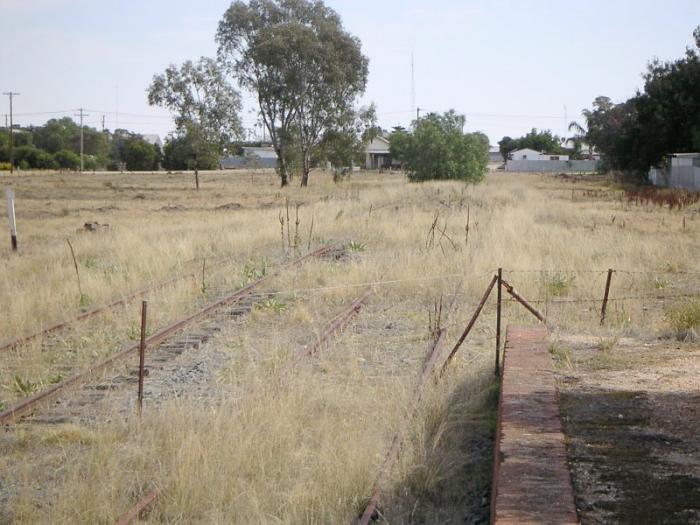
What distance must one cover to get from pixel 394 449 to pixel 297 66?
62111mm

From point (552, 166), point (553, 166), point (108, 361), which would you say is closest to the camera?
point (108, 361)

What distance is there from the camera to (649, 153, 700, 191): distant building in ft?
160

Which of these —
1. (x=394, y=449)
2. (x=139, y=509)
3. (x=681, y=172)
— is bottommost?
(x=139, y=509)

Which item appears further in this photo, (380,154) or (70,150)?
(380,154)

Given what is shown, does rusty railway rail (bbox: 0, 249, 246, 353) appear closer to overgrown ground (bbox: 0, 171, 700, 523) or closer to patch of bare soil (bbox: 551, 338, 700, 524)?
overgrown ground (bbox: 0, 171, 700, 523)

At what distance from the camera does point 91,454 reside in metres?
→ 6.81

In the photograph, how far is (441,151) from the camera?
206 ft

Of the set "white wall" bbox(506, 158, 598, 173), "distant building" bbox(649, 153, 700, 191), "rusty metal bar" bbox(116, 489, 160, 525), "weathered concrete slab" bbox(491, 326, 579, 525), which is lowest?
"rusty metal bar" bbox(116, 489, 160, 525)

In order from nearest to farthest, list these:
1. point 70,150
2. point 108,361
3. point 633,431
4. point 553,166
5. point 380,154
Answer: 1. point 633,431
2. point 108,361
3. point 70,150
4. point 553,166
5. point 380,154

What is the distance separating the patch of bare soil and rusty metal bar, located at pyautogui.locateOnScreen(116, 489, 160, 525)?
2.61 meters

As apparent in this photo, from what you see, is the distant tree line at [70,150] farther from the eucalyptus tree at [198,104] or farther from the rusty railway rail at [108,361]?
the rusty railway rail at [108,361]

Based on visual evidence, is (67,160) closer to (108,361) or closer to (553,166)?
(553,166)

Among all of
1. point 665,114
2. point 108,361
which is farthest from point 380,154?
point 108,361

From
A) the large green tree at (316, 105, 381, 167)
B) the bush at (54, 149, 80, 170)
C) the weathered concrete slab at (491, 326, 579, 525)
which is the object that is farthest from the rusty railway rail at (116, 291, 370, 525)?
the bush at (54, 149, 80, 170)
